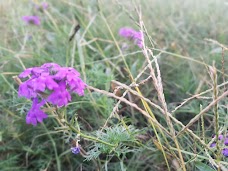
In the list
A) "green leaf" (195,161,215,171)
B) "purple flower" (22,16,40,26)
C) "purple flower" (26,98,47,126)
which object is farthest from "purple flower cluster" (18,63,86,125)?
"purple flower" (22,16,40,26)

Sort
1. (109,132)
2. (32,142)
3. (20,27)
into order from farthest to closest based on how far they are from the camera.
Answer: (20,27) → (32,142) → (109,132)

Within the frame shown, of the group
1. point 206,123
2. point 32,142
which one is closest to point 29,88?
point 32,142

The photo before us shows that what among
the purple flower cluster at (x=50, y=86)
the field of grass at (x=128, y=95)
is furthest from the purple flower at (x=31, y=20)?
the purple flower cluster at (x=50, y=86)

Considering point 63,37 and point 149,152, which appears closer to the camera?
point 149,152

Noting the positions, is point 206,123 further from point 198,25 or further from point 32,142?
point 198,25

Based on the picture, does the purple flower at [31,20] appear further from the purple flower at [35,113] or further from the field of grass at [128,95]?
the purple flower at [35,113]

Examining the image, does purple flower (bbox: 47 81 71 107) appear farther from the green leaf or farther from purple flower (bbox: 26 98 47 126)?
the green leaf

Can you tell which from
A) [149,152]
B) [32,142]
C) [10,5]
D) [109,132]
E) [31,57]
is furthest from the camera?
[10,5]
